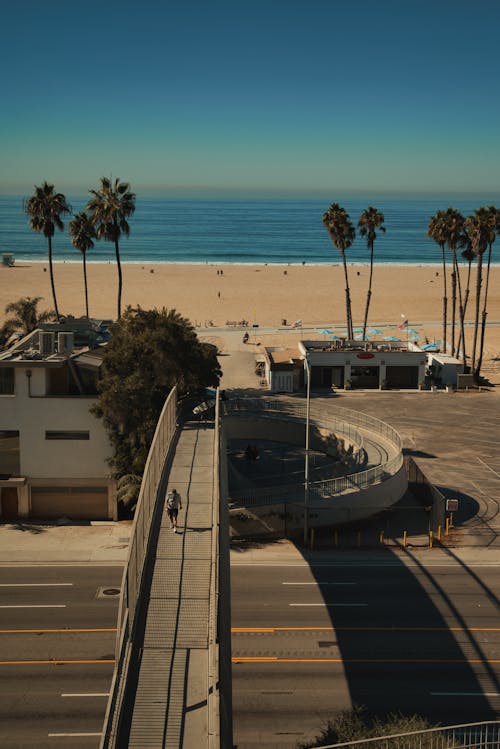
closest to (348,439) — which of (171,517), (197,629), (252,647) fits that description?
(252,647)

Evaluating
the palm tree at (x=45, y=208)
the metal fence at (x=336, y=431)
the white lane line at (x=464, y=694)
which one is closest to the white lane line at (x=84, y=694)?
the white lane line at (x=464, y=694)

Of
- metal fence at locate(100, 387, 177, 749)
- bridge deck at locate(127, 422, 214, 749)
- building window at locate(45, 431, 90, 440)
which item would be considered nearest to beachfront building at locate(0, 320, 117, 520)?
building window at locate(45, 431, 90, 440)

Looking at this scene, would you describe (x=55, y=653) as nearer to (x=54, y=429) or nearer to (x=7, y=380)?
(x=54, y=429)

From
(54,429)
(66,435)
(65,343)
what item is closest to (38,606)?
(66,435)

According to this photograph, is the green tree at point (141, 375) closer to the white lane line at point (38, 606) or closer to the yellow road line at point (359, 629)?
the white lane line at point (38, 606)

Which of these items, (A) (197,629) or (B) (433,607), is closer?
(A) (197,629)

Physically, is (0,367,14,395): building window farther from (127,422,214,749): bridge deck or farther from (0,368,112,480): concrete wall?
(127,422,214,749): bridge deck

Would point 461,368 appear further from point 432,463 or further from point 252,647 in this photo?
point 252,647
